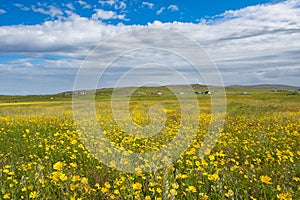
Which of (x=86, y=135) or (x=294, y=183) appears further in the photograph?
(x=86, y=135)

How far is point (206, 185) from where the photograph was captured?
5.27 m

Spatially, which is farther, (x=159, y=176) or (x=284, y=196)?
(x=159, y=176)

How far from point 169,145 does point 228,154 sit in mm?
1615

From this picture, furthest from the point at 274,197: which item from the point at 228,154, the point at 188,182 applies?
the point at 228,154

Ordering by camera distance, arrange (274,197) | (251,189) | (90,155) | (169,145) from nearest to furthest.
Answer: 1. (274,197)
2. (251,189)
3. (90,155)
4. (169,145)

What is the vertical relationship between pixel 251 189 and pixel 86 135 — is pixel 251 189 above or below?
below

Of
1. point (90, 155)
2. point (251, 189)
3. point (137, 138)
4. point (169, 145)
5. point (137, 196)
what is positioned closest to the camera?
point (137, 196)

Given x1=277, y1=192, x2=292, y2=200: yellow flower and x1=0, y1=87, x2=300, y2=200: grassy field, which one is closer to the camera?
x1=277, y1=192, x2=292, y2=200: yellow flower

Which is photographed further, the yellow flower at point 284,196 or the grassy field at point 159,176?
the grassy field at point 159,176

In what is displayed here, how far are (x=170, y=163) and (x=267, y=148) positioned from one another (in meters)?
3.42

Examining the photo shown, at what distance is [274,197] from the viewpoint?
4.59 m

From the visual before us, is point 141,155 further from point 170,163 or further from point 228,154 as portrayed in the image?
point 228,154

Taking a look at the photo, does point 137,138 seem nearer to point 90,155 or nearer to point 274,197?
point 90,155

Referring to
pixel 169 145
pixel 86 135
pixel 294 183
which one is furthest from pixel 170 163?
pixel 86 135
